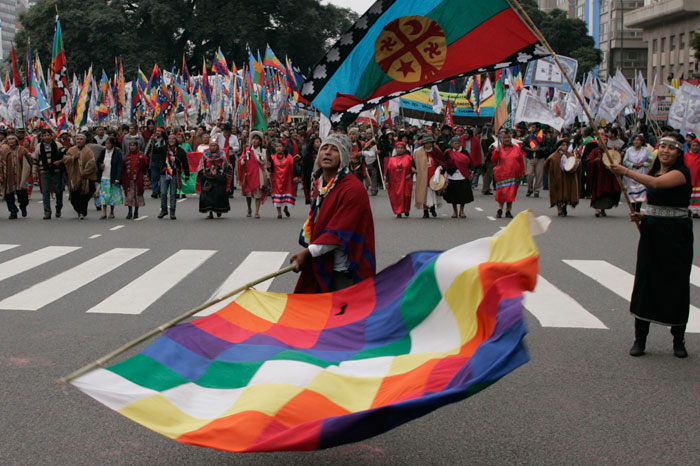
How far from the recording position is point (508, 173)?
60.6 feet

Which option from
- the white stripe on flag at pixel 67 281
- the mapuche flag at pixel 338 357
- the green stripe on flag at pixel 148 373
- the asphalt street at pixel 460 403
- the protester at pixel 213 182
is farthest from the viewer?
the protester at pixel 213 182

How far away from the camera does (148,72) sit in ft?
217

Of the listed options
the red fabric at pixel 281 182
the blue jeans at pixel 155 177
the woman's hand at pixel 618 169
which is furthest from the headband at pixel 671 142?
the blue jeans at pixel 155 177

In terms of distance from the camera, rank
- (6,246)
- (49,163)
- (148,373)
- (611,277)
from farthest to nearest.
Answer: (49,163) → (6,246) → (611,277) → (148,373)

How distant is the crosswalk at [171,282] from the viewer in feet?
29.6

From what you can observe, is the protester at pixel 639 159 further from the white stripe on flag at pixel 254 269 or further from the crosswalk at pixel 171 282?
the white stripe on flag at pixel 254 269

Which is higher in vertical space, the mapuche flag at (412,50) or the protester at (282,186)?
the mapuche flag at (412,50)

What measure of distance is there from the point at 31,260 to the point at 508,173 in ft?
32.8

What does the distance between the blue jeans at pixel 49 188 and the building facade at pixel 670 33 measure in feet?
212

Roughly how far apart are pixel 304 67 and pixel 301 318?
241 feet

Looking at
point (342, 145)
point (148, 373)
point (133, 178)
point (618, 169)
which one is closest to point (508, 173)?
point (133, 178)

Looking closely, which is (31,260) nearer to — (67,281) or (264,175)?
(67,281)

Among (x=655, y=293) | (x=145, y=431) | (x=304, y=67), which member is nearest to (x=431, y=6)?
(x=655, y=293)

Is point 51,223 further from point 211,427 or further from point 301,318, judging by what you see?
point 211,427
